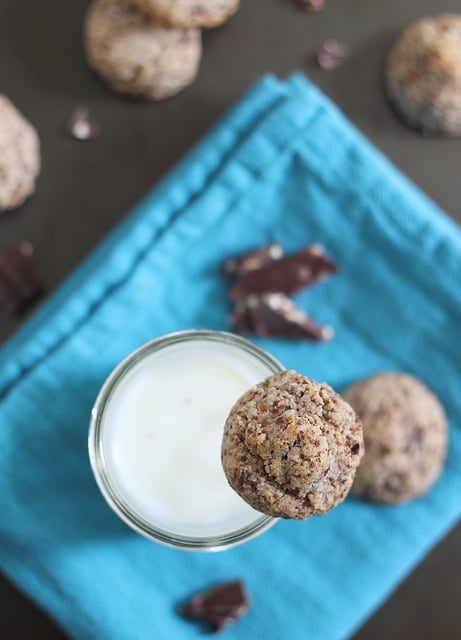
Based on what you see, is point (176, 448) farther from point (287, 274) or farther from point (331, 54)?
point (331, 54)

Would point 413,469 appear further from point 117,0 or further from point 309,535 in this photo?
point 117,0

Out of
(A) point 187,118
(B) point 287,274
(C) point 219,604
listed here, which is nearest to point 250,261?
(B) point 287,274

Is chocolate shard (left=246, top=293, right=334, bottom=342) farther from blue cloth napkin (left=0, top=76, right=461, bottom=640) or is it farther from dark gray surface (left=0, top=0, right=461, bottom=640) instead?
dark gray surface (left=0, top=0, right=461, bottom=640)

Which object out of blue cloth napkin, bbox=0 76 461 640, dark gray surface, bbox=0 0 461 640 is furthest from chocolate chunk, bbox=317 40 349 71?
blue cloth napkin, bbox=0 76 461 640

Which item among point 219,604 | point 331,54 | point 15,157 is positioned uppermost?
point 15,157

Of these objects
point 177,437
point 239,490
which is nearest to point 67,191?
point 177,437

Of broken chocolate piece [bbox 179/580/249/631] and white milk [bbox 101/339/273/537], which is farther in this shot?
broken chocolate piece [bbox 179/580/249/631]

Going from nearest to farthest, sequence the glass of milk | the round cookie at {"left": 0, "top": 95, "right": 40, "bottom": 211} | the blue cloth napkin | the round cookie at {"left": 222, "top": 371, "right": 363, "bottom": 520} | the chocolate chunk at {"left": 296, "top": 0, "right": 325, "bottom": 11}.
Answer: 1. the round cookie at {"left": 222, "top": 371, "right": 363, "bottom": 520}
2. the glass of milk
3. the blue cloth napkin
4. the round cookie at {"left": 0, "top": 95, "right": 40, "bottom": 211}
5. the chocolate chunk at {"left": 296, "top": 0, "right": 325, "bottom": 11}

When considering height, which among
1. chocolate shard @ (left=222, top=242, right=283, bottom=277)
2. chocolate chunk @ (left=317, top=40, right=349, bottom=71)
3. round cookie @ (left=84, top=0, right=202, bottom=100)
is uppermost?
round cookie @ (left=84, top=0, right=202, bottom=100)
